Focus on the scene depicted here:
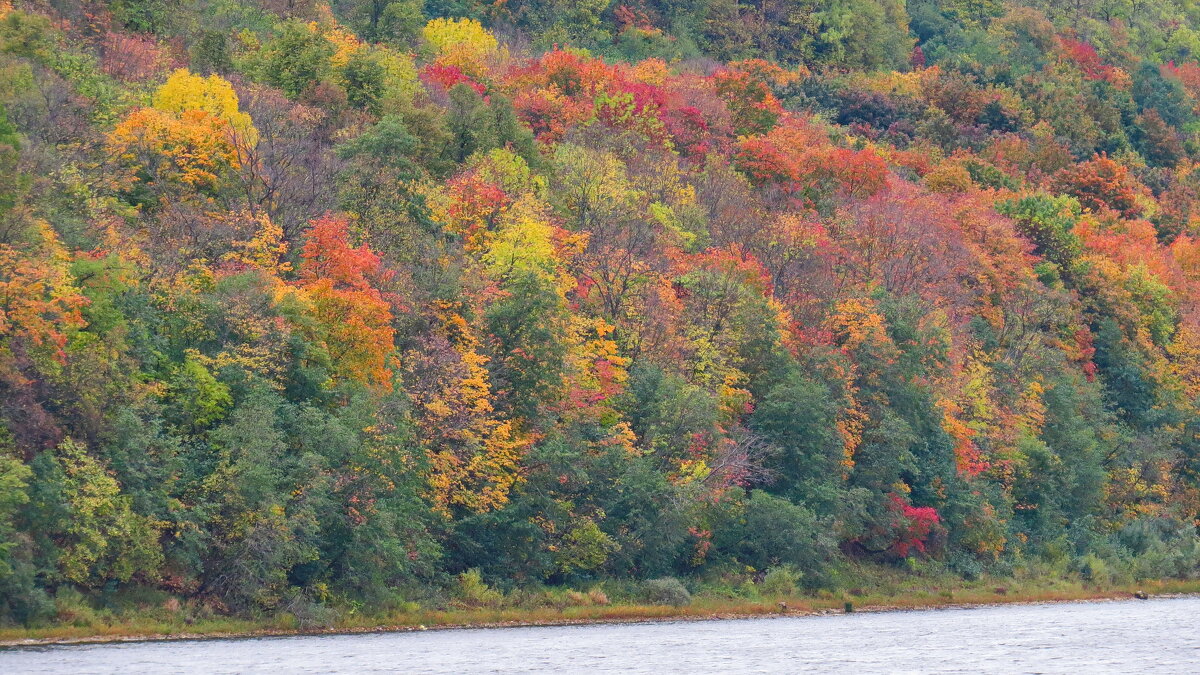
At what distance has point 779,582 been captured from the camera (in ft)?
253

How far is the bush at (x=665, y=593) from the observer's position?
238 ft

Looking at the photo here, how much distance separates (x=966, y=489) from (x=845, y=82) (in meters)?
86.9

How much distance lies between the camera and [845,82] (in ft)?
549

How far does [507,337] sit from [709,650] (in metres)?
19.1

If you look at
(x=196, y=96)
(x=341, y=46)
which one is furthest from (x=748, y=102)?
(x=196, y=96)

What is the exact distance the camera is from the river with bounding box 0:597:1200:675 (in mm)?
49625

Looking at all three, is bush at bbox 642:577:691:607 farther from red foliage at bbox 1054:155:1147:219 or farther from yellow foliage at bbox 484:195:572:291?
red foliage at bbox 1054:155:1147:219

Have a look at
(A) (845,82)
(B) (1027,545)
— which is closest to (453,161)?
(B) (1027,545)

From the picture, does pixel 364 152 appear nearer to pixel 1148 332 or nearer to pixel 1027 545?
pixel 1027 545

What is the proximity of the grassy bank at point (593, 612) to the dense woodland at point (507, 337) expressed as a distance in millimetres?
897

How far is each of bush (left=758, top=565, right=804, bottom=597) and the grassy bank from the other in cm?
45

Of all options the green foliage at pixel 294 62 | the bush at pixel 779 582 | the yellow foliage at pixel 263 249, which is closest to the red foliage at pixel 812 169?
the green foliage at pixel 294 62

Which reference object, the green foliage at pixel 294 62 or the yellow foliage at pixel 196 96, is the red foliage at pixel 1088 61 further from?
the yellow foliage at pixel 196 96

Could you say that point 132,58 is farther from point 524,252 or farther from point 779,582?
point 779,582
